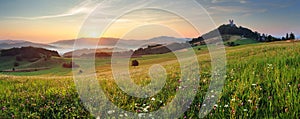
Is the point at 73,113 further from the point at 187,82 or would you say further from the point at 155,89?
the point at 187,82

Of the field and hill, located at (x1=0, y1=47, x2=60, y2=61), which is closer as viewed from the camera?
the field

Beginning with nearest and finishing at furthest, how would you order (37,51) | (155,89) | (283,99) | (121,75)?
1. (283,99)
2. (155,89)
3. (121,75)
4. (37,51)

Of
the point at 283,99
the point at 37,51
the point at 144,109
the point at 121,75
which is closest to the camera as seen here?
the point at 283,99

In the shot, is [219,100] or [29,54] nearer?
[219,100]

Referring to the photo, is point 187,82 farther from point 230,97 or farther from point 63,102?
point 63,102

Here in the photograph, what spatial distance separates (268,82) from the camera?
21.9ft

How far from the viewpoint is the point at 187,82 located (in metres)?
7.82

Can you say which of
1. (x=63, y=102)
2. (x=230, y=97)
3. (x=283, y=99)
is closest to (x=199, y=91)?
(x=230, y=97)

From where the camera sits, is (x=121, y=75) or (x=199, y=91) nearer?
(x=199, y=91)

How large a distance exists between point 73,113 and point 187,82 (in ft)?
10.2

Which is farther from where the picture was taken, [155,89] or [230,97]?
[155,89]

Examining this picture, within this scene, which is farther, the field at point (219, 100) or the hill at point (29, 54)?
the hill at point (29, 54)

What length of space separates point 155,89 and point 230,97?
203cm

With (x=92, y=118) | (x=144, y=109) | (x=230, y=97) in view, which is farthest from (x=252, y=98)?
(x=92, y=118)
